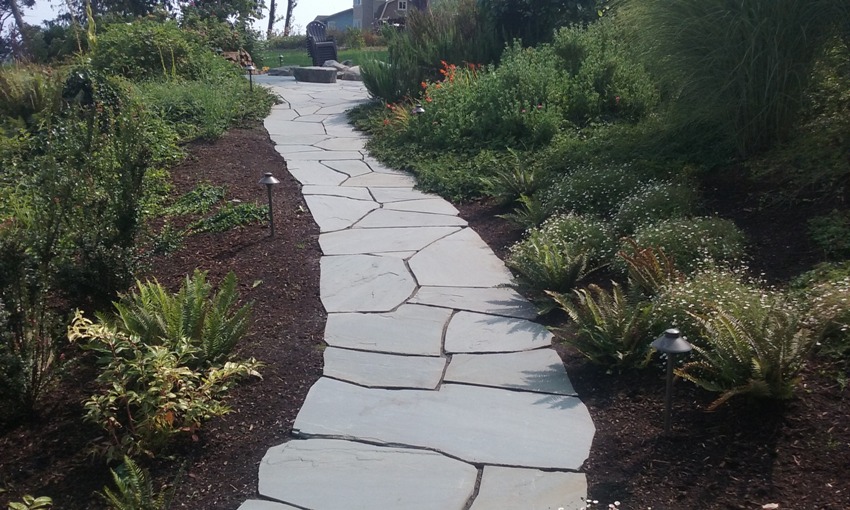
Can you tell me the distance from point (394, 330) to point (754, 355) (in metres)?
1.83

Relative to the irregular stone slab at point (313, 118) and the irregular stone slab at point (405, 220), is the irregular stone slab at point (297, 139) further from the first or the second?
the irregular stone slab at point (405, 220)

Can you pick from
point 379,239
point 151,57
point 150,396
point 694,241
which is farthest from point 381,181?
point 151,57

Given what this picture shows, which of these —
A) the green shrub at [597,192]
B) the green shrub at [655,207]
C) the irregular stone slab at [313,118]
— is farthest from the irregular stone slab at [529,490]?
the irregular stone slab at [313,118]

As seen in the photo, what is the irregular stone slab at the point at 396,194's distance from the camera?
650cm

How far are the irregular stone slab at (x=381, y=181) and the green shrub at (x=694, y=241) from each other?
3.11 meters

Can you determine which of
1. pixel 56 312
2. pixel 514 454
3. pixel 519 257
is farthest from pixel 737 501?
pixel 56 312

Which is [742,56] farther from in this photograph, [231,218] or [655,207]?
[231,218]

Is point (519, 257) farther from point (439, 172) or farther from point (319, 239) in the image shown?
point (439, 172)

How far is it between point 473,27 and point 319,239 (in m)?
6.95

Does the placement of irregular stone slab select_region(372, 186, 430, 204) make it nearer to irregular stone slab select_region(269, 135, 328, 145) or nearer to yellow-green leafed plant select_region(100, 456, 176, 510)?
irregular stone slab select_region(269, 135, 328, 145)

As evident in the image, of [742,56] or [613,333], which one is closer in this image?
[613,333]

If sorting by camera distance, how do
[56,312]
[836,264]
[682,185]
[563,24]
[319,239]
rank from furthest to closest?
[563,24] < [319,239] < [682,185] < [56,312] < [836,264]

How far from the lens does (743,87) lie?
5199mm

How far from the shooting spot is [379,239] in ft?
17.8
